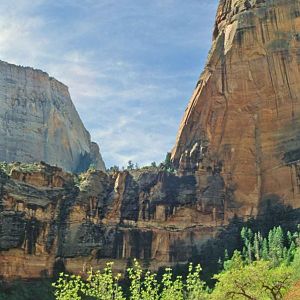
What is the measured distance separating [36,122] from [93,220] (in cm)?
6241

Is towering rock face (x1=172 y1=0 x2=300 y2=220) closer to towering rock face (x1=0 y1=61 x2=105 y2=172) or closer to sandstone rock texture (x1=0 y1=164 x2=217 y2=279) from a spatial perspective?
sandstone rock texture (x1=0 y1=164 x2=217 y2=279)

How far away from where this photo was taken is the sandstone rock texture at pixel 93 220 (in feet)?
291

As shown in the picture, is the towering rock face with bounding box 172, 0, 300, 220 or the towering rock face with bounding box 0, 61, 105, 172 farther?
the towering rock face with bounding box 0, 61, 105, 172

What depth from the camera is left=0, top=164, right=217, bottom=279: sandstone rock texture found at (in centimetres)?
8869

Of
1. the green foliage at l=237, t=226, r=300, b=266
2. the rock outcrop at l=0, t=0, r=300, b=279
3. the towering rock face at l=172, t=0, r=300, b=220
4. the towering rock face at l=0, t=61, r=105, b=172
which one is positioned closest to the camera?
the green foliage at l=237, t=226, r=300, b=266

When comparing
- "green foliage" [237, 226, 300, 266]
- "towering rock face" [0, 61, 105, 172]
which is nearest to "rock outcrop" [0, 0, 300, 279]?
"green foliage" [237, 226, 300, 266]

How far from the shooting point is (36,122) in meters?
152

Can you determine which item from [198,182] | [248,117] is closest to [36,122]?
[198,182]

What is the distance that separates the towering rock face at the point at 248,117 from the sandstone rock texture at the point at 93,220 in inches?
169

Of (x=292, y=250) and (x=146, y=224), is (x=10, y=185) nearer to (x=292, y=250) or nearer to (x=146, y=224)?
(x=146, y=224)

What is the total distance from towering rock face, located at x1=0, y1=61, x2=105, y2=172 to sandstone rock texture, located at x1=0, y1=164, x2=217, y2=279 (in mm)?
50482

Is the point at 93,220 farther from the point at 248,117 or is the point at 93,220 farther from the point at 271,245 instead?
the point at 248,117

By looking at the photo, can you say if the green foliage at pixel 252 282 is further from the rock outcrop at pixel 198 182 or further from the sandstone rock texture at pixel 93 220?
the rock outcrop at pixel 198 182

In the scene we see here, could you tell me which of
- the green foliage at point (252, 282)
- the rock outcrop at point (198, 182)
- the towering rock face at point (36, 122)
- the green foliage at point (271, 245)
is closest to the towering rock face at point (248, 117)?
the rock outcrop at point (198, 182)
